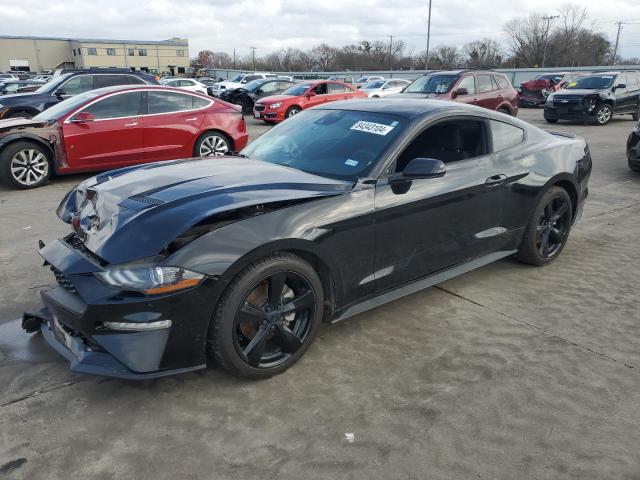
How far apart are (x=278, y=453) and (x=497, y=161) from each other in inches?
111

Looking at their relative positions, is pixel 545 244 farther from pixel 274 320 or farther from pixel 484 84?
pixel 484 84

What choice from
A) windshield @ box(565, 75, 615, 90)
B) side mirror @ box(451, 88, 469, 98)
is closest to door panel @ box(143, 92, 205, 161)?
side mirror @ box(451, 88, 469, 98)

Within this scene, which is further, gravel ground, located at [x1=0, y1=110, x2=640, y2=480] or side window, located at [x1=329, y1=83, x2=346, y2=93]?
side window, located at [x1=329, y1=83, x2=346, y2=93]

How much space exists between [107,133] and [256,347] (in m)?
6.41

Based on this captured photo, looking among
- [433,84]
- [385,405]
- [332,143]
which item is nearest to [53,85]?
[433,84]

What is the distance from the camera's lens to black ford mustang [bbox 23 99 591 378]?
2.56 metres

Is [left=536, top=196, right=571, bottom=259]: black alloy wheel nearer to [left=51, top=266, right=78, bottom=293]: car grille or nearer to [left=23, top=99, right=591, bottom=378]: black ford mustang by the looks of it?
[left=23, top=99, right=591, bottom=378]: black ford mustang

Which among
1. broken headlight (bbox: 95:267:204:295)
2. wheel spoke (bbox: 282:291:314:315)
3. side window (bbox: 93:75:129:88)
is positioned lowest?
wheel spoke (bbox: 282:291:314:315)

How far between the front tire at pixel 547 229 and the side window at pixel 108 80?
11.6m

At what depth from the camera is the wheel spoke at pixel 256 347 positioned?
2.85m

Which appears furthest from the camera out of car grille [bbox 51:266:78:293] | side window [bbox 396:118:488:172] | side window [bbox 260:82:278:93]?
side window [bbox 260:82:278:93]

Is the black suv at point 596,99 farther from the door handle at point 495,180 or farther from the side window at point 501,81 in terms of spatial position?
the door handle at point 495,180

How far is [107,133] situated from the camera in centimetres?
808

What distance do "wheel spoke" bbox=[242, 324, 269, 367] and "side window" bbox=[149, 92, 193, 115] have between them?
21.8 ft
